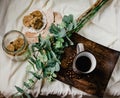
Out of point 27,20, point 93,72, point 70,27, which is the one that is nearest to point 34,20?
point 27,20

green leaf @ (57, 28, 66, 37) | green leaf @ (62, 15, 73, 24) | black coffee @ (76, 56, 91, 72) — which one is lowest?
black coffee @ (76, 56, 91, 72)

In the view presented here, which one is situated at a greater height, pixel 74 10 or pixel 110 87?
pixel 74 10

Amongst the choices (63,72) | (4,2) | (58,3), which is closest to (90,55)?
(63,72)

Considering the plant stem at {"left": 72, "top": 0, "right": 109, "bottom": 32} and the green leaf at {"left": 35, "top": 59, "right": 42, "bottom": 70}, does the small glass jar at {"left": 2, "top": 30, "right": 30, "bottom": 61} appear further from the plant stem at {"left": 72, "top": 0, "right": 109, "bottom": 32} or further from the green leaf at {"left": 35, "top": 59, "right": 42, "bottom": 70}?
the plant stem at {"left": 72, "top": 0, "right": 109, "bottom": 32}

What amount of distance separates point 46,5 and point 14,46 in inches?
7.6

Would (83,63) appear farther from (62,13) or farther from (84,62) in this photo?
(62,13)

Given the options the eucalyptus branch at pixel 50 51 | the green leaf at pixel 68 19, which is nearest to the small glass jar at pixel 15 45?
the eucalyptus branch at pixel 50 51

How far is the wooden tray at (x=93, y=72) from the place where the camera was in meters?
0.95

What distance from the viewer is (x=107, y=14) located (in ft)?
3.49

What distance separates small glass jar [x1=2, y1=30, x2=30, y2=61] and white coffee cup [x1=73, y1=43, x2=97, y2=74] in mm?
155

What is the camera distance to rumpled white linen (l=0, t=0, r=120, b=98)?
0.97 metres

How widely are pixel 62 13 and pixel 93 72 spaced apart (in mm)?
231

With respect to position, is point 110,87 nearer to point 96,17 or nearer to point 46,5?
point 96,17

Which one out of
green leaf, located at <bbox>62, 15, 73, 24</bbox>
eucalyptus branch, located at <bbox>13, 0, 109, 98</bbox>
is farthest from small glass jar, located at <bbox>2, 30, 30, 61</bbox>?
green leaf, located at <bbox>62, 15, 73, 24</bbox>
